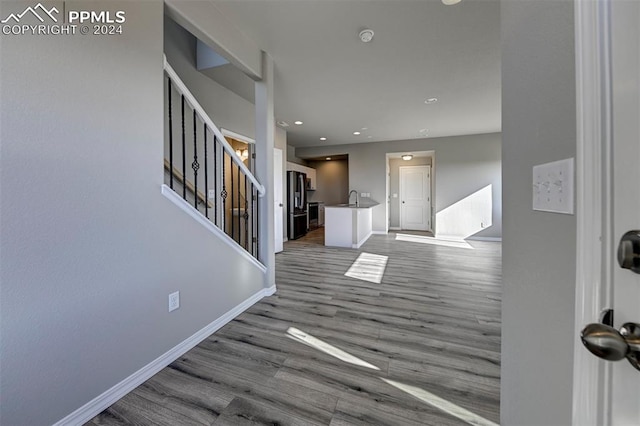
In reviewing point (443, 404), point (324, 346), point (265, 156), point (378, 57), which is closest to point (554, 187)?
point (443, 404)

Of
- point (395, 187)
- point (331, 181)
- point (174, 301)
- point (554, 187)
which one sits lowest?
point (174, 301)

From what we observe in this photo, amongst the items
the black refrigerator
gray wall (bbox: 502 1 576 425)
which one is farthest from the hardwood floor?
the black refrigerator

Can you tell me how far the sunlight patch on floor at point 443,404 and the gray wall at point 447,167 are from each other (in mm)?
5299

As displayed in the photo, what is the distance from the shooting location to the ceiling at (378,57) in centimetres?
204

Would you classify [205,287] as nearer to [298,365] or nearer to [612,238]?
[298,365]

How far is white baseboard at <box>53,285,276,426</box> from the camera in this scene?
1180 mm

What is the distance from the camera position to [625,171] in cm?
37

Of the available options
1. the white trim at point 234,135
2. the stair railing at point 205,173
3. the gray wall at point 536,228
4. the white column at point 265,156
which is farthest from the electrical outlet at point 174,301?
the white trim at point 234,135

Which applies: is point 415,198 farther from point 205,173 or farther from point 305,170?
point 205,173

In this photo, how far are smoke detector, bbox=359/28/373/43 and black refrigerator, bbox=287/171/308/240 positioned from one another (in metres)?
3.74

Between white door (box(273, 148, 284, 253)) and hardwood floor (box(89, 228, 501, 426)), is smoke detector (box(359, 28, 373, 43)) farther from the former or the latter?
white door (box(273, 148, 284, 253))

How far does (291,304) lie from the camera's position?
246 cm

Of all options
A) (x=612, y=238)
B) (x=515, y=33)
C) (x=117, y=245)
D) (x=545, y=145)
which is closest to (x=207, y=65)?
(x=117, y=245)

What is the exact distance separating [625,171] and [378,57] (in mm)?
2837
